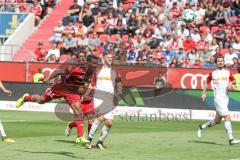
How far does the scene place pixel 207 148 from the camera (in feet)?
58.3

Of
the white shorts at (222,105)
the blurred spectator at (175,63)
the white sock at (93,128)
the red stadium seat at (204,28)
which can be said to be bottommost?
Answer: the blurred spectator at (175,63)

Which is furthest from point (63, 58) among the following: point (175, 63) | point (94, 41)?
point (175, 63)

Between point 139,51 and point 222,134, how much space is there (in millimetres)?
13711

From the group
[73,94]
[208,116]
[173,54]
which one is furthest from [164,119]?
[73,94]

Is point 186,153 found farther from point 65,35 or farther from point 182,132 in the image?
point 65,35

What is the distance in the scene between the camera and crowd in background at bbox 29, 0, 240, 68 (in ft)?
113

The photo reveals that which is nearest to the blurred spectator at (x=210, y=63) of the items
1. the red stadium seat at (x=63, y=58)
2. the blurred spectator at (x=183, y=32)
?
the blurred spectator at (x=183, y=32)

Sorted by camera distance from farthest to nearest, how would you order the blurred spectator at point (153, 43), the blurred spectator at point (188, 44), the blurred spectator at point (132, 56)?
the blurred spectator at point (153, 43) < the blurred spectator at point (132, 56) < the blurred spectator at point (188, 44)

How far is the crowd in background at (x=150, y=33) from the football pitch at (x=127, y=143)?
794 centimetres

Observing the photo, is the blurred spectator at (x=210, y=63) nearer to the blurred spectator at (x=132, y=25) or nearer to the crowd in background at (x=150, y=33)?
the crowd in background at (x=150, y=33)

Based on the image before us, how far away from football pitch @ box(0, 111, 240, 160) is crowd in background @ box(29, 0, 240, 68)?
7940 mm

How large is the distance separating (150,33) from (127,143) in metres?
19.5

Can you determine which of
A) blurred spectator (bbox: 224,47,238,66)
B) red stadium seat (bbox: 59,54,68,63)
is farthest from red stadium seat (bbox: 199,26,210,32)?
red stadium seat (bbox: 59,54,68,63)

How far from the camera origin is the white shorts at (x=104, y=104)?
1738 centimetres
